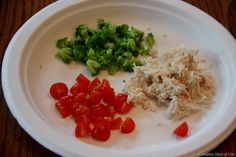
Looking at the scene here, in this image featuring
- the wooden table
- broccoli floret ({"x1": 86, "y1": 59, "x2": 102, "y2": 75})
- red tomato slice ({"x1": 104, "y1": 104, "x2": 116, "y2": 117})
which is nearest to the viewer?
the wooden table

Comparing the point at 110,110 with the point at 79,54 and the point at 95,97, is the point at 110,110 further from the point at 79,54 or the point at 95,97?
the point at 79,54

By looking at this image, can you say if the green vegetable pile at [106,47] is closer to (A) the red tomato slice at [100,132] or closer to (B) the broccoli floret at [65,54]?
(B) the broccoli floret at [65,54]

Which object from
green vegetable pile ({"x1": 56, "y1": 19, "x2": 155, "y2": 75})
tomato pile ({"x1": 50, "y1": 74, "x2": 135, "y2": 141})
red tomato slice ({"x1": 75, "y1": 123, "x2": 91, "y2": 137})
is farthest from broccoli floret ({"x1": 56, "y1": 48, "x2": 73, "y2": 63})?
red tomato slice ({"x1": 75, "y1": 123, "x2": 91, "y2": 137})

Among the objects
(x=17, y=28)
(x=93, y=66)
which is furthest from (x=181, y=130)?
(x=17, y=28)

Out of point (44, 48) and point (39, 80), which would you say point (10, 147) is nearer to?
point (39, 80)

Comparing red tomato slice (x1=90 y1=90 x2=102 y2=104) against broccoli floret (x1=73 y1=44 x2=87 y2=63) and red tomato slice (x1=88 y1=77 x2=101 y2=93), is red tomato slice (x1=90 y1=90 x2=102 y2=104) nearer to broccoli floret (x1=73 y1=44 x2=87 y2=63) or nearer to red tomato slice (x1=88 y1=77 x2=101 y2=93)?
red tomato slice (x1=88 y1=77 x2=101 y2=93)

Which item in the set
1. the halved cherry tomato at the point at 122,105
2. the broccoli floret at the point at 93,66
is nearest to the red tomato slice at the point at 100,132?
the halved cherry tomato at the point at 122,105

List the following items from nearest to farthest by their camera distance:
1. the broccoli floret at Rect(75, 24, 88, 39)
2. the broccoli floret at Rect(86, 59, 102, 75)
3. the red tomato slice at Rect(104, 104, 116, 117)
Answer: the red tomato slice at Rect(104, 104, 116, 117), the broccoli floret at Rect(86, 59, 102, 75), the broccoli floret at Rect(75, 24, 88, 39)
